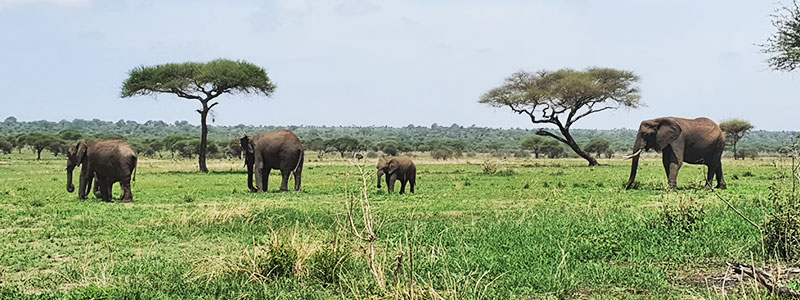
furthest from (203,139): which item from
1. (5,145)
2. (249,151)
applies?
(5,145)

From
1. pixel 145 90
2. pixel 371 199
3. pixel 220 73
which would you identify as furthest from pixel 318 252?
pixel 145 90

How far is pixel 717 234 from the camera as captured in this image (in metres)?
9.64

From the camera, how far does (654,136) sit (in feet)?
71.7

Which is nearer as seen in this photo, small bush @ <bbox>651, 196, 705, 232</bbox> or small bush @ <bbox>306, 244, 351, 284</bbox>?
small bush @ <bbox>306, 244, 351, 284</bbox>

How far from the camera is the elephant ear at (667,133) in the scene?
21.3m

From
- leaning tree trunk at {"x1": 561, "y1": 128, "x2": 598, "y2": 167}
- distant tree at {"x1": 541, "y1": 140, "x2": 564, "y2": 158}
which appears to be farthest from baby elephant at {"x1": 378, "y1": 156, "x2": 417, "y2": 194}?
distant tree at {"x1": 541, "y1": 140, "x2": 564, "y2": 158}

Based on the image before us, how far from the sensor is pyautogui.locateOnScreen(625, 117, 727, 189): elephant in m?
21.2

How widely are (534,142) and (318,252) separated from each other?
71.3m

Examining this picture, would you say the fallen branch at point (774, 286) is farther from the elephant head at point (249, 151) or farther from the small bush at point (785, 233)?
the elephant head at point (249, 151)

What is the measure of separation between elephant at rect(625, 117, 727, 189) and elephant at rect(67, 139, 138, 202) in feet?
44.1

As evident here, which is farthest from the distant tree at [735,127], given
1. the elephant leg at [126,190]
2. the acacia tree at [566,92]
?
the elephant leg at [126,190]

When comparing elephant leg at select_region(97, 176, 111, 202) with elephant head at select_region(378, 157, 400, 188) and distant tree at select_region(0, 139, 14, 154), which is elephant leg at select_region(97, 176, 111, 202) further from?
distant tree at select_region(0, 139, 14, 154)

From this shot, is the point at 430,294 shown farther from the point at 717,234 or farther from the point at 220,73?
the point at 220,73

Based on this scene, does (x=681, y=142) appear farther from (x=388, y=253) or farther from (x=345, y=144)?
(x=345, y=144)
